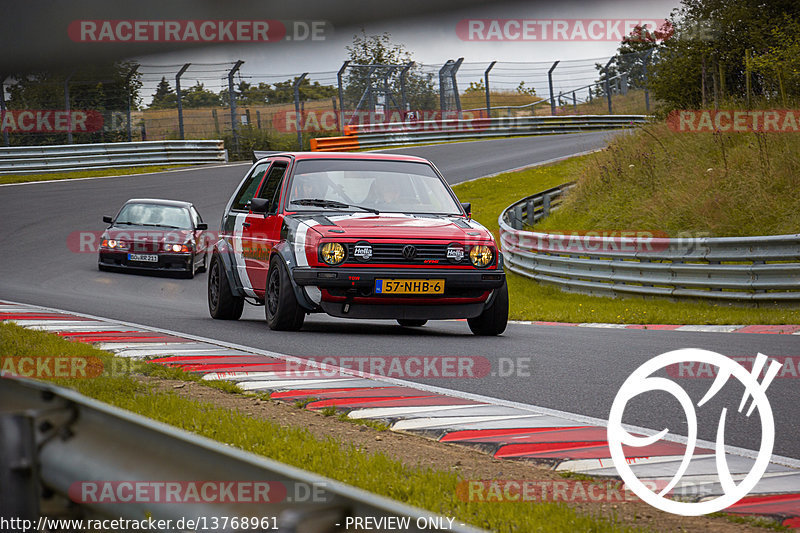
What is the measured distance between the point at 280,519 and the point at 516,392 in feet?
16.6

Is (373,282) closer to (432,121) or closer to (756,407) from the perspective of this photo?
(756,407)

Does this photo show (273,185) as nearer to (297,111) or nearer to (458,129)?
(297,111)

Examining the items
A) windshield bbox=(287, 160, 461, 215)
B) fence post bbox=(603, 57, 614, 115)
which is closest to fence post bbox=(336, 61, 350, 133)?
fence post bbox=(603, 57, 614, 115)

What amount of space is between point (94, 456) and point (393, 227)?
276 inches

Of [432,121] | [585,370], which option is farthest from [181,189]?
[585,370]

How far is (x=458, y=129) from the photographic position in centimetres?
4097

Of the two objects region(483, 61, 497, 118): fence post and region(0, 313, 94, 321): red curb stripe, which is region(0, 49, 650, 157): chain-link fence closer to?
region(483, 61, 497, 118): fence post

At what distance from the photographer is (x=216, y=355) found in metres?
7.99

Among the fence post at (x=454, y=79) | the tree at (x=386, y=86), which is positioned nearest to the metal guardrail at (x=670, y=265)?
the tree at (x=386, y=86)

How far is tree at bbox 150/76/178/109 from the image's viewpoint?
3200 centimetres

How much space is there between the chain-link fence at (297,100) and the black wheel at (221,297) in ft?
56.7

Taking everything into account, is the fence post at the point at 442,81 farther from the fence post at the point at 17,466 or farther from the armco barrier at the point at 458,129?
the fence post at the point at 17,466

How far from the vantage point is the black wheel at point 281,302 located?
30.0 ft

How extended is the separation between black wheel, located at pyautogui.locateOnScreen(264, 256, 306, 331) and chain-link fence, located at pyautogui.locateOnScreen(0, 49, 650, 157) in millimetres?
19285
